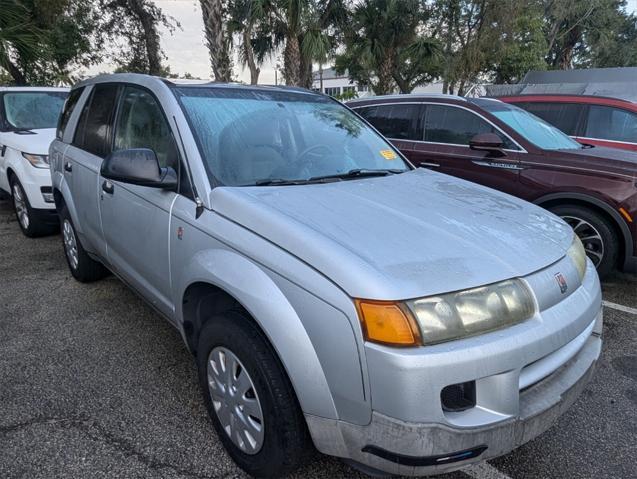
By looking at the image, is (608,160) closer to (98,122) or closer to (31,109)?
(98,122)

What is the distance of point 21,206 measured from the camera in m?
5.52

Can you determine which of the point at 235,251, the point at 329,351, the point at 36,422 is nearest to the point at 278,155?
the point at 235,251

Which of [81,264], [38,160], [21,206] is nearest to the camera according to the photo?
[81,264]

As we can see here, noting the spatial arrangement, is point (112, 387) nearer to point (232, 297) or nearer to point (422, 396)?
point (232, 297)

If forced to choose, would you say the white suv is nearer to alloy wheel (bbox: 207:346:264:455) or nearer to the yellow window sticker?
the yellow window sticker

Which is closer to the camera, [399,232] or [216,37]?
[399,232]

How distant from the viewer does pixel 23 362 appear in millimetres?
2965

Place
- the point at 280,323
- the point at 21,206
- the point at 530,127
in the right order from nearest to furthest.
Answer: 1. the point at 280,323
2. the point at 530,127
3. the point at 21,206

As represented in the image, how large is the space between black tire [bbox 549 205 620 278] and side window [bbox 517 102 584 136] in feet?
8.44

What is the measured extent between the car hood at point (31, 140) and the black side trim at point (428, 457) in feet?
16.9

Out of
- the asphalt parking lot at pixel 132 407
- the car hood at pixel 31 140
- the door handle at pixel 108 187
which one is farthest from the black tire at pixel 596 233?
the car hood at pixel 31 140

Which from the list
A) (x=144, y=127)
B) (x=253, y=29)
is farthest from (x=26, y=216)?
(x=253, y=29)

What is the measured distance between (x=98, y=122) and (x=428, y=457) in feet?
10.5

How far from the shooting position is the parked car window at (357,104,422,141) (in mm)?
5477
